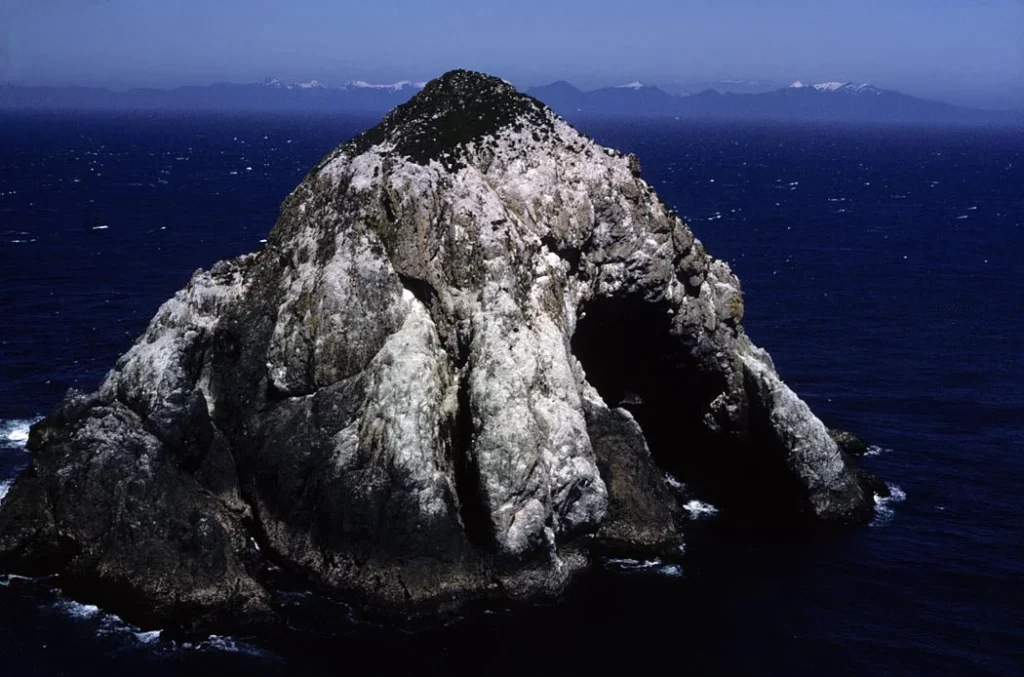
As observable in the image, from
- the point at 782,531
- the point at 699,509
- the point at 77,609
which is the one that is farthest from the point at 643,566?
the point at 77,609

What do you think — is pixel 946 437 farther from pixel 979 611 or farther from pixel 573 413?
pixel 573 413

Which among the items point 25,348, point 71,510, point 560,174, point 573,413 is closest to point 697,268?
point 560,174

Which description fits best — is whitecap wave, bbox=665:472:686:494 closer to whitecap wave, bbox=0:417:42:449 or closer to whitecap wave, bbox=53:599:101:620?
whitecap wave, bbox=53:599:101:620

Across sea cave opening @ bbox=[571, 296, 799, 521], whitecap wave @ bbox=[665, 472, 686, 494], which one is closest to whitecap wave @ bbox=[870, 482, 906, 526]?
sea cave opening @ bbox=[571, 296, 799, 521]

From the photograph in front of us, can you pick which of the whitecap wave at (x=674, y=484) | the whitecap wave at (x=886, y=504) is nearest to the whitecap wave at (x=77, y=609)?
the whitecap wave at (x=674, y=484)

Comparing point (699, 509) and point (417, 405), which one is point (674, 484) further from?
point (417, 405)
